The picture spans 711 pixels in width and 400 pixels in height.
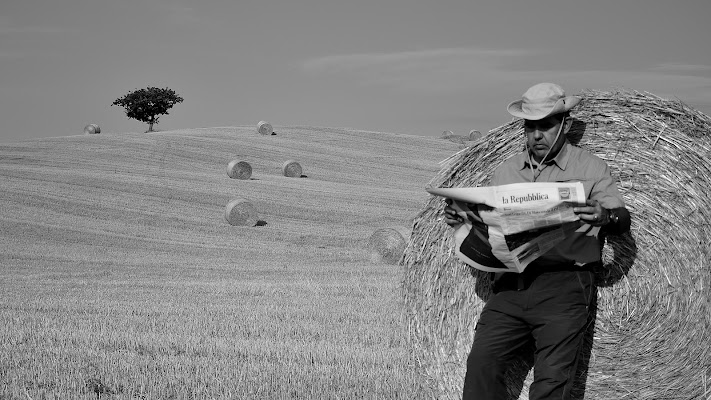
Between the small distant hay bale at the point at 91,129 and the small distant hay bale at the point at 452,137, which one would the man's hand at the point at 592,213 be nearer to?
the small distant hay bale at the point at 452,137

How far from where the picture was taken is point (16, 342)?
7629 millimetres

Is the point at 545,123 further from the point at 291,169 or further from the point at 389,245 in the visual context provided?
the point at 291,169

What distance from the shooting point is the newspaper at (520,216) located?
13.9 feet

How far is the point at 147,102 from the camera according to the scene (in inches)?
2244

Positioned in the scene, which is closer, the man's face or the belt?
the belt

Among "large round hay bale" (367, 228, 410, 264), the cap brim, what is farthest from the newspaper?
"large round hay bale" (367, 228, 410, 264)

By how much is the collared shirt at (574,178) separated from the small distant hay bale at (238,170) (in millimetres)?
27308

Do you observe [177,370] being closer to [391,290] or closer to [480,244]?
[480,244]

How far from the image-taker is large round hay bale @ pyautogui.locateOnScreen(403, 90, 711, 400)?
16.5 ft

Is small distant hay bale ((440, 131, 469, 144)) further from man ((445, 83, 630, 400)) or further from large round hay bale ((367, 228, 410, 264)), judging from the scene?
man ((445, 83, 630, 400))

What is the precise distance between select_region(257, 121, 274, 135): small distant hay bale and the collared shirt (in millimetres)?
41524

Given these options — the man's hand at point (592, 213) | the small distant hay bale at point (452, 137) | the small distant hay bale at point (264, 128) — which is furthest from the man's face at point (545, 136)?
the small distant hay bale at point (452, 137)

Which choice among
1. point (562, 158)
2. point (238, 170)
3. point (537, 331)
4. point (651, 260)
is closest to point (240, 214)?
point (238, 170)

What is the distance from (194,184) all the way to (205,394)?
23.9m
